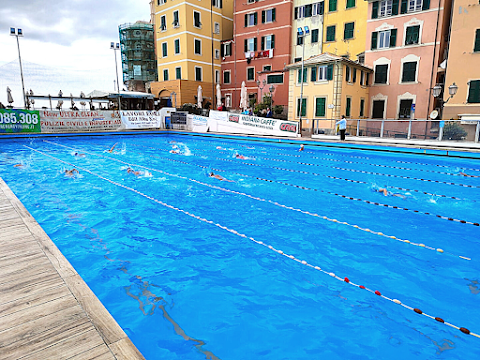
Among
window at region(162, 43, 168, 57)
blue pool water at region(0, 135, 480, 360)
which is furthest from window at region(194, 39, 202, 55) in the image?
blue pool water at region(0, 135, 480, 360)

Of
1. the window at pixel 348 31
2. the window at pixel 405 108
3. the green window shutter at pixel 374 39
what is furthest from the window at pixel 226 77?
the window at pixel 405 108

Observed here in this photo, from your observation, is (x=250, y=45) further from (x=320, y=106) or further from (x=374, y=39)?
(x=320, y=106)

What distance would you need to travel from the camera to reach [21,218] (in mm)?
5227

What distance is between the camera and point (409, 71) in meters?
26.6

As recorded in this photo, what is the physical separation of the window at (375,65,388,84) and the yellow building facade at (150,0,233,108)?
19668 millimetres

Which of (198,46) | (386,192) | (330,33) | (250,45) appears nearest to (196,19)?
(198,46)

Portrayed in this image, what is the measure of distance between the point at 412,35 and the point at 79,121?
1145 inches

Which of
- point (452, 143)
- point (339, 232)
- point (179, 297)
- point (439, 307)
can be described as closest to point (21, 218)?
point (179, 297)

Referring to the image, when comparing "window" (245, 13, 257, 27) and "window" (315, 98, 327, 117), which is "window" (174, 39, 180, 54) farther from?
"window" (315, 98, 327, 117)

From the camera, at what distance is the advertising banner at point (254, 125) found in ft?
75.5

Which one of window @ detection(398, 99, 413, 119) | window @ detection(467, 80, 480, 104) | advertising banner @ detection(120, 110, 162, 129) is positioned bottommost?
advertising banner @ detection(120, 110, 162, 129)

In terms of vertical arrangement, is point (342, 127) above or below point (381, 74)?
below

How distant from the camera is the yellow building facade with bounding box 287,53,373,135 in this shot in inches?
1013

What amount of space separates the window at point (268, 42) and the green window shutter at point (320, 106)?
43.0ft
